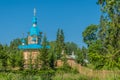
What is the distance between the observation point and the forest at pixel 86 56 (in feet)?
44.2

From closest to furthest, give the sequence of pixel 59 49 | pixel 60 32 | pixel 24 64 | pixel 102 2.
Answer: pixel 102 2
pixel 24 64
pixel 59 49
pixel 60 32

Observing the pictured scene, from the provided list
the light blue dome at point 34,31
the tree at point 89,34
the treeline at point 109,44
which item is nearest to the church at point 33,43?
the light blue dome at point 34,31

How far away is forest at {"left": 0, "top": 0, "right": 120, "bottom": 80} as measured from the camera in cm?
1347

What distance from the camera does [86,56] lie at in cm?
5103

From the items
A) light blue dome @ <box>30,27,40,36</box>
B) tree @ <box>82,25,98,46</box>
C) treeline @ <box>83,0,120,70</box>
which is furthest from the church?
treeline @ <box>83,0,120,70</box>

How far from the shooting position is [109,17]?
17344 millimetres

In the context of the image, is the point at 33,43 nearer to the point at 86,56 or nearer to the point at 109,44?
the point at 86,56

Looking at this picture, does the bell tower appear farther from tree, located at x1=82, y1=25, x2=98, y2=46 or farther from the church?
tree, located at x1=82, y1=25, x2=98, y2=46

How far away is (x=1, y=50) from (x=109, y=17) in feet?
124

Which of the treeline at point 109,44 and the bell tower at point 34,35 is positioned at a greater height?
the bell tower at point 34,35

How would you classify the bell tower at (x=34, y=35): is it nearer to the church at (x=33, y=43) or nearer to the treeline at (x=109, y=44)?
the church at (x=33, y=43)

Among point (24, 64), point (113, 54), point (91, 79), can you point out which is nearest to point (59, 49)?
point (24, 64)

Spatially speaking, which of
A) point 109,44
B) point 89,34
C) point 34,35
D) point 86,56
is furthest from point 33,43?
point 109,44

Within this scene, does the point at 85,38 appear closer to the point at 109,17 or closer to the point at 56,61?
the point at 56,61
